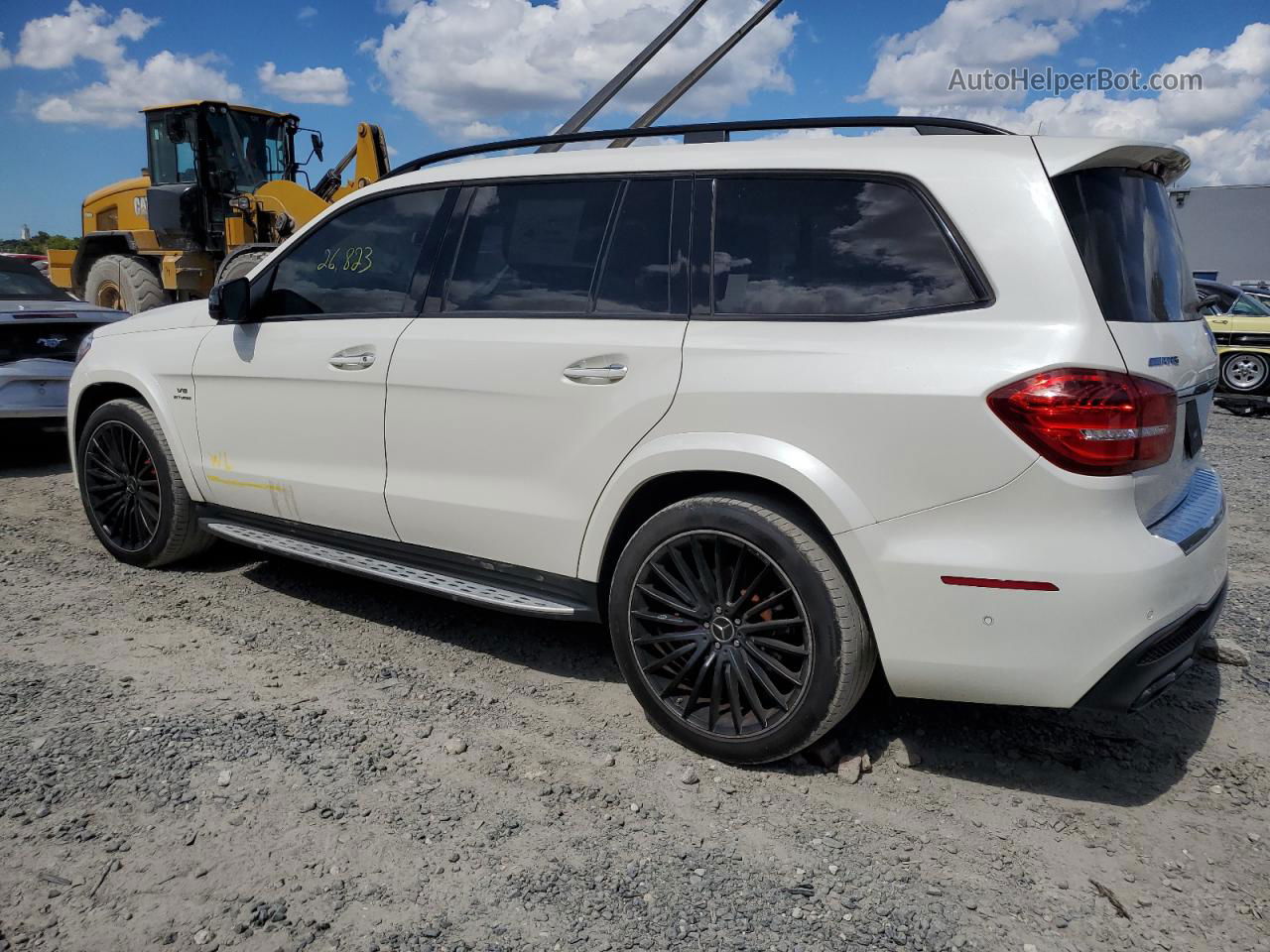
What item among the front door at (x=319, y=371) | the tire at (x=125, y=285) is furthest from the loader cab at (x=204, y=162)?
the front door at (x=319, y=371)

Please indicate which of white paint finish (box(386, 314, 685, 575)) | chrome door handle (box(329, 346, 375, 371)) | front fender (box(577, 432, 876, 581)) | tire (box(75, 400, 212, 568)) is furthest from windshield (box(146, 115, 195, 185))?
front fender (box(577, 432, 876, 581))

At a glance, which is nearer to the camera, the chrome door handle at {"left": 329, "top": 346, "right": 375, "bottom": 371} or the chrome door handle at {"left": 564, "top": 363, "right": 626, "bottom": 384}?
the chrome door handle at {"left": 564, "top": 363, "right": 626, "bottom": 384}

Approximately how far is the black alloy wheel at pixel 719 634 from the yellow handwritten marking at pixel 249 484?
1.83 metres

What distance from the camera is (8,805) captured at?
2.87 m

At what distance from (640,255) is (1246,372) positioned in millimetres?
12146

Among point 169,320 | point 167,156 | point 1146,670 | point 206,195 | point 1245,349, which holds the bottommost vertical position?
point 1146,670

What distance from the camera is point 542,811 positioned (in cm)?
295

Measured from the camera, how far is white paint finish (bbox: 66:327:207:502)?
181 inches

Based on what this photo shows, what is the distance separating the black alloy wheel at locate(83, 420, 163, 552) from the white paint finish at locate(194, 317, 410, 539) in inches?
20.4

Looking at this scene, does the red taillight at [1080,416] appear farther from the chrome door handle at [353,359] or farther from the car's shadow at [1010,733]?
the chrome door handle at [353,359]

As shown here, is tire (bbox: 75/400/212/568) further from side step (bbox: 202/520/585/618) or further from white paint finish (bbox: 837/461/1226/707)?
white paint finish (bbox: 837/461/1226/707)

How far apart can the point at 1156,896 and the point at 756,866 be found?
3.29ft

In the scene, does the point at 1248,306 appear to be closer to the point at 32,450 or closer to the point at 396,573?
the point at 396,573

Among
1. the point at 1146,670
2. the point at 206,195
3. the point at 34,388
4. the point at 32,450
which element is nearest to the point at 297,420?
the point at 1146,670
